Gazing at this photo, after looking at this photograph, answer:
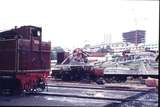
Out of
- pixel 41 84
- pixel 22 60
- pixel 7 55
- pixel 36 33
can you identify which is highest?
pixel 36 33

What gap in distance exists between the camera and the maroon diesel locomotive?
44.6ft

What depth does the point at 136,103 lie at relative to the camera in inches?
448

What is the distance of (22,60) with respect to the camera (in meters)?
13.8

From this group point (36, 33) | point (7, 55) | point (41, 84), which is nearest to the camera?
point (7, 55)

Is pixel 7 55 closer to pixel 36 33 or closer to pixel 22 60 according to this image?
pixel 22 60

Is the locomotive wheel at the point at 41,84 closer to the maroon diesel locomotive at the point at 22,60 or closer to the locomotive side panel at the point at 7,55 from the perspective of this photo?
the maroon diesel locomotive at the point at 22,60

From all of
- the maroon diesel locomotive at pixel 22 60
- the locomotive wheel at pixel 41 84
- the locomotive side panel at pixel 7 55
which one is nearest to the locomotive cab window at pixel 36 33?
the maroon diesel locomotive at pixel 22 60

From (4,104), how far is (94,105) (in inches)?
135

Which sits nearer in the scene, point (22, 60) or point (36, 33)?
point (22, 60)

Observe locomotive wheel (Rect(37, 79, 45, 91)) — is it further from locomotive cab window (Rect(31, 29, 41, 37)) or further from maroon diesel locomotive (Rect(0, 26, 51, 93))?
locomotive cab window (Rect(31, 29, 41, 37))

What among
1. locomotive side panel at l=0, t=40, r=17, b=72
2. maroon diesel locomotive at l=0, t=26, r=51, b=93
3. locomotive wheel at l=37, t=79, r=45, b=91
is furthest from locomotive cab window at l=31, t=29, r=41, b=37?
locomotive wheel at l=37, t=79, r=45, b=91

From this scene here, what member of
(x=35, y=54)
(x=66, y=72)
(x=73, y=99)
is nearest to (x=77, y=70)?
(x=66, y=72)

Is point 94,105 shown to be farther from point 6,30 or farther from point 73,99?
point 6,30

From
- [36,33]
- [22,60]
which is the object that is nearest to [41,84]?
[22,60]
